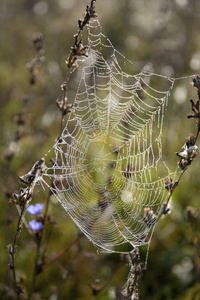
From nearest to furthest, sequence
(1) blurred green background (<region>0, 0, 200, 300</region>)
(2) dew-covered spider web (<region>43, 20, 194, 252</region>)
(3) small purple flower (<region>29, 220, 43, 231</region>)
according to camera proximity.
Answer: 1. (3) small purple flower (<region>29, 220, 43, 231</region>)
2. (2) dew-covered spider web (<region>43, 20, 194, 252</region>)
3. (1) blurred green background (<region>0, 0, 200, 300</region>)

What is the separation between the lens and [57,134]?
4805mm

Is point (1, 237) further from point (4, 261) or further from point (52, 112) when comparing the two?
point (52, 112)

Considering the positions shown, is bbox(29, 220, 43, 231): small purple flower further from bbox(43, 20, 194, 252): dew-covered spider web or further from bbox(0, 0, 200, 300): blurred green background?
bbox(43, 20, 194, 252): dew-covered spider web

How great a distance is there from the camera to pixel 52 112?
216 inches

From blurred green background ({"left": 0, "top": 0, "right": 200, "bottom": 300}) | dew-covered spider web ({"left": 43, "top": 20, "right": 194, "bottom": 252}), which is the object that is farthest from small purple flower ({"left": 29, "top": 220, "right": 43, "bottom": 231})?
dew-covered spider web ({"left": 43, "top": 20, "right": 194, "bottom": 252})

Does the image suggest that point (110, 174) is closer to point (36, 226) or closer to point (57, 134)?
point (57, 134)

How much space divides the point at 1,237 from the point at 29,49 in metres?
5.73

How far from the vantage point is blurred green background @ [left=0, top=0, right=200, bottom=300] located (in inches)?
125

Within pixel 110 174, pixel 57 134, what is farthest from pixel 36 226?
pixel 57 134

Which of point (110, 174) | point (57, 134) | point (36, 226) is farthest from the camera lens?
point (57, 134)

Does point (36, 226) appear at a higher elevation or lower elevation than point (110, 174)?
lower

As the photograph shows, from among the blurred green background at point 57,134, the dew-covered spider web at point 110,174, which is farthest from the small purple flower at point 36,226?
the dew-covered spider web at point 110,174

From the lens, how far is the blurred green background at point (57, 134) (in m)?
3.18

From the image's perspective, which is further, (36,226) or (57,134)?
(57,134)
